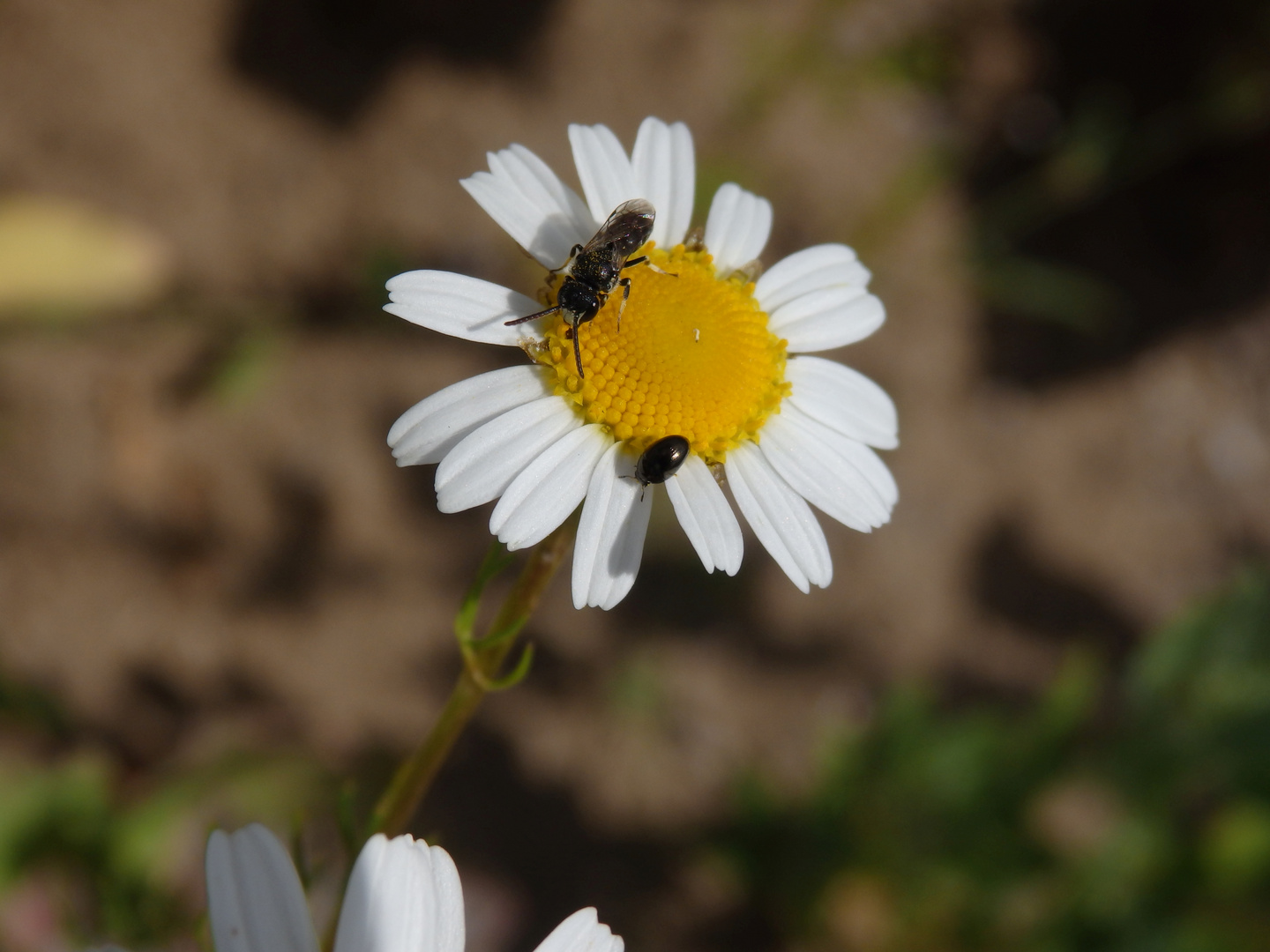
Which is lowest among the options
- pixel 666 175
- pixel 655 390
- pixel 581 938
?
pixel 581 938

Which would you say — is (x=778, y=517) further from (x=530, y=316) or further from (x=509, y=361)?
(x=509, y=361)

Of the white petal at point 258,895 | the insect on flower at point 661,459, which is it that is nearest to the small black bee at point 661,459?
the insect on flower at point 661,459

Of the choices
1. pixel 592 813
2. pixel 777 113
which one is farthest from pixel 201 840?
pixel 777 113

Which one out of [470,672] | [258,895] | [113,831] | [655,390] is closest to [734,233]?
[655,390]

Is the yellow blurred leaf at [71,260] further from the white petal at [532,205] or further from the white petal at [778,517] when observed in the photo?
the white petal at [778,517]

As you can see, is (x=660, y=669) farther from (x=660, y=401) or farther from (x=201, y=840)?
(x=660, y=401)

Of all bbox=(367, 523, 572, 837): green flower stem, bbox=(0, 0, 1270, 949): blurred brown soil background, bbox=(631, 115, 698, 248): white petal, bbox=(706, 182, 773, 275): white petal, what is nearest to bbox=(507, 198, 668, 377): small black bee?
bbox=(631, 115, 698, 248): white petal
